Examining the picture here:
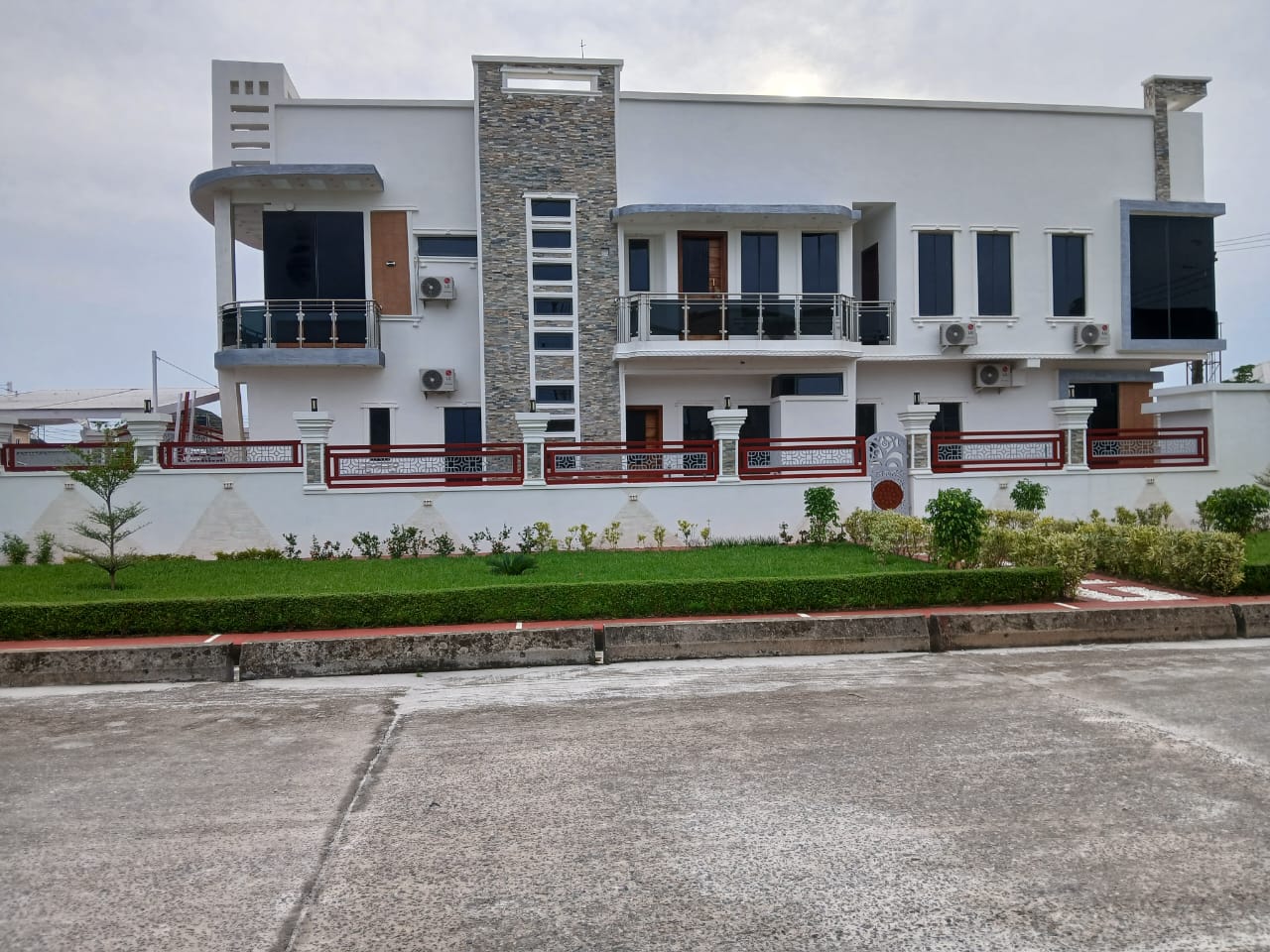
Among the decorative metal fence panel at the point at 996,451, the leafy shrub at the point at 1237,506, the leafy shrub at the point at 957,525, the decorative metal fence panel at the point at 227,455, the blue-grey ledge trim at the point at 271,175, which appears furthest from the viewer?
the blue-grey ledge trim at the point at 271,175

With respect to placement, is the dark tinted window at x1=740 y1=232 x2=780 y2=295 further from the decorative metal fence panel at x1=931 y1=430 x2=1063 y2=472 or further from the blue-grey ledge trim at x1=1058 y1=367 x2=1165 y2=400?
the blue-grey ledge trim at x1=1058 y1=367 x2=1165 y2=400

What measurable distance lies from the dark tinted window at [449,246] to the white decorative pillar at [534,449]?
6156 mm

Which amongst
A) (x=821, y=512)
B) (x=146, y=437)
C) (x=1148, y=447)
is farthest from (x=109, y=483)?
(x=1148, y=447)

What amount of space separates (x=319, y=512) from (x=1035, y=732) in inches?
441

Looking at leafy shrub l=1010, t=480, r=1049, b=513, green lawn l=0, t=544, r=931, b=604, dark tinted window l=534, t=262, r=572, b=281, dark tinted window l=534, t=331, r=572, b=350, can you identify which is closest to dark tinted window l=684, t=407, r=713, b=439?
dark tinted window l=534, t=331, r=572, b=350

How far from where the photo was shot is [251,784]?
5.07 metres

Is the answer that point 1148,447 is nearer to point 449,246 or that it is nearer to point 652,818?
point 449,246

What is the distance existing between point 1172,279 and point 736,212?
10.0 m

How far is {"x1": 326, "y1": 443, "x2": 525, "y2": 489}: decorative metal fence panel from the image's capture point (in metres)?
14.3

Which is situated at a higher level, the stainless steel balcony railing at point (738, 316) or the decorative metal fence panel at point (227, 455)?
the stainless steel balcony railing at point (738, 316)

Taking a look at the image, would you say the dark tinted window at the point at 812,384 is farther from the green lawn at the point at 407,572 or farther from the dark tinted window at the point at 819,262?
the green lawn at the point at 407,572

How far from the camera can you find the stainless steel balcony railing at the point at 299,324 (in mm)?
18156

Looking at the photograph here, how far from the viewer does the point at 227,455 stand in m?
14.3

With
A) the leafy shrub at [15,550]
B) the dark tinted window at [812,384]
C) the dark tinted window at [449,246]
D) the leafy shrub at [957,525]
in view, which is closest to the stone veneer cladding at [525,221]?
the dark tinted window at [449,246]
